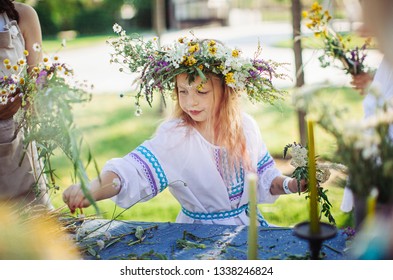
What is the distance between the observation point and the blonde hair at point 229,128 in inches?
90.4

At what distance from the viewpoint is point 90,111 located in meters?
7.77

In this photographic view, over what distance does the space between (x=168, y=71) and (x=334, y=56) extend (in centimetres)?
65

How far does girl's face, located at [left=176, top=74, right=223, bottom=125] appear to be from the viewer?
2176 mm

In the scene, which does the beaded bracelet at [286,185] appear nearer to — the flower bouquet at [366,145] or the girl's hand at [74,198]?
the girl's hand at [74,198]

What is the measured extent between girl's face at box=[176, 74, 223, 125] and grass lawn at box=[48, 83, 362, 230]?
1.37 ft

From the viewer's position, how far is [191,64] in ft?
Answer: 6.78

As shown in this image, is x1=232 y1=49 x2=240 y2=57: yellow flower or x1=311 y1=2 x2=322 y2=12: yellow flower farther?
x1=232 y1=49 x2=240 y2=57: yellow flower

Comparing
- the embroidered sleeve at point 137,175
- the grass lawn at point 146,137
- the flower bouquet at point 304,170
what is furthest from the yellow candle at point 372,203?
the grass lawn at point 146,137

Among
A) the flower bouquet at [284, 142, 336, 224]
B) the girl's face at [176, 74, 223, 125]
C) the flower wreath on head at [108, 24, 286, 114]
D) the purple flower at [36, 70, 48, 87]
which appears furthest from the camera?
the girl's face at [176, 74, 223, 125]

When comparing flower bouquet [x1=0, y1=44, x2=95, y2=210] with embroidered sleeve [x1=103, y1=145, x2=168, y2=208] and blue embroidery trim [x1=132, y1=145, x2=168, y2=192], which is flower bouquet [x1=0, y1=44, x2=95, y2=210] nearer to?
embroidered sleeve [x1=103, y1=145, x2=168, y2=208]

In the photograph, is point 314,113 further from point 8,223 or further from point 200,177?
point 200,177

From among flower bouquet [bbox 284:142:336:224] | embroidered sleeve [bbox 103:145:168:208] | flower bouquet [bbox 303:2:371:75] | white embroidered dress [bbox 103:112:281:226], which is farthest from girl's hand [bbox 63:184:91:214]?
flower bouquet [bbox 303:2:371:75]

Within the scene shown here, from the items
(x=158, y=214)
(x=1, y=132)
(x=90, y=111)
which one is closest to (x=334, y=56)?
(x=1, y=132)

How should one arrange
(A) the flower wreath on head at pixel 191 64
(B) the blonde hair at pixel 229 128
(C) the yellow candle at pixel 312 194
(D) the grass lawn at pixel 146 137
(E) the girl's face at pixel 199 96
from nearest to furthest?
(C) the yellow candle at pixel 312 194 < (A) the flower wreath on head at pixel 191 64 < (E) the girl's face at pixel 199 96 < (B) the blonde hair at pixel 229 128 < (D) the grass lawn at pixel 146 137
